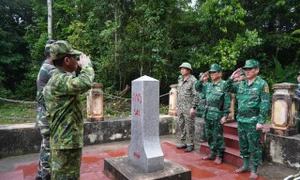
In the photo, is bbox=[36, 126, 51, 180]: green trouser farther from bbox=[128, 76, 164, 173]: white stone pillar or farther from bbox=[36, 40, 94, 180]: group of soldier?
bbox=[128, 76, 164, 173]: white stone pillar

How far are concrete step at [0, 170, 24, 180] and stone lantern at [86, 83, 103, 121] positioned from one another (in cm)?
195

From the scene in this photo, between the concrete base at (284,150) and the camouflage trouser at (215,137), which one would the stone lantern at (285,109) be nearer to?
the concrete base at (284,150)

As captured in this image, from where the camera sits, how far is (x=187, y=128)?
482 cm

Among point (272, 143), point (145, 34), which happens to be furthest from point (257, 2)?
point (272, 143)

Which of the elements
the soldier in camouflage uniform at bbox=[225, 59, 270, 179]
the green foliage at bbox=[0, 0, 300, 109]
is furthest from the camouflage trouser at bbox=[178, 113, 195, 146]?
the green foliage at bbox=[0, 0, 300, 109]

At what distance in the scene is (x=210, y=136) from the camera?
13.9 ft

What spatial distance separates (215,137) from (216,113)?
44 centimetres

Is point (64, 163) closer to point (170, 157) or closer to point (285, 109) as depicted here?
point (170, 157)

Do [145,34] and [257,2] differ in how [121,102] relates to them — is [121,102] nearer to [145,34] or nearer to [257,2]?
[145,34]

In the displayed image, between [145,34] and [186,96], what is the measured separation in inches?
164

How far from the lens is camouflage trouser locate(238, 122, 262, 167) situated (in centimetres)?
341

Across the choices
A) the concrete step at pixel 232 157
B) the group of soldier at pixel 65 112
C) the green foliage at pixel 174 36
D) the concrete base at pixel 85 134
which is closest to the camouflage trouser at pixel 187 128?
the concrete step at pixel 232 157

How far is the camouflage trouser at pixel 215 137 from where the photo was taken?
4074 millimetres

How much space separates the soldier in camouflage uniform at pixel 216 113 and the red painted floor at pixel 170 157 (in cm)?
24
